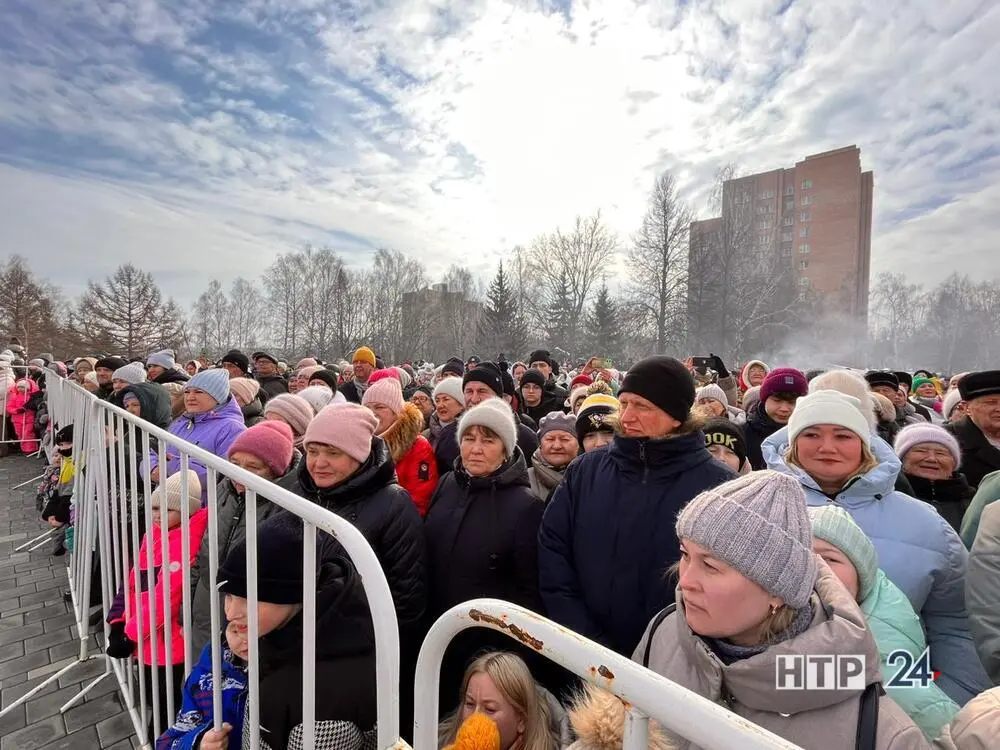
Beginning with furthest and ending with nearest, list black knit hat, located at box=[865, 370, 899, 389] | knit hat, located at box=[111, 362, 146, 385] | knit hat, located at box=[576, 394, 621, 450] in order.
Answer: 1. knit hat, located at box=[111, 362, 146, 385]
2. black knit hat, located at box=[865, 370, 899, 389]
3. knit hat, located at box=[576, 394, 621, 450]

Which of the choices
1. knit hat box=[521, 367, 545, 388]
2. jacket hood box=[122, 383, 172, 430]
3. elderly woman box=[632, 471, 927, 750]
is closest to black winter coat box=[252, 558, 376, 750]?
elderly woman box=[632, 471, 927, 750]

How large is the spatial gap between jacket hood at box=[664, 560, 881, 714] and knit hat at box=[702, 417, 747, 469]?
214 centimetres

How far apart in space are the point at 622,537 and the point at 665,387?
70 centimetres

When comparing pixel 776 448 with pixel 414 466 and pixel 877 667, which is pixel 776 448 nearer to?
pixel 877 667

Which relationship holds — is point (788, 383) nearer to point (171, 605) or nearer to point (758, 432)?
point (758, 432)

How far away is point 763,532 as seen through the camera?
3.99ft

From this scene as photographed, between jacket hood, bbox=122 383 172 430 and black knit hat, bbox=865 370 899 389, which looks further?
black knit hat, bbox=865 370 899 389

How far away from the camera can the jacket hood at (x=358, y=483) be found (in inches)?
95.2

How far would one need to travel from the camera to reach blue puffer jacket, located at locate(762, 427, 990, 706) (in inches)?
72.4

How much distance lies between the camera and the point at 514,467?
2.63 m

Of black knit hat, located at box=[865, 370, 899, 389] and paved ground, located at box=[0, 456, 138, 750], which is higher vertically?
black knit hat, located at box=[865, 370, 899, 389]

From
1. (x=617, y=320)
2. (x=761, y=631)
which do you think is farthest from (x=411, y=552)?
(x=617, y=320)

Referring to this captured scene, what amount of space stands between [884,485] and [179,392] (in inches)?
271

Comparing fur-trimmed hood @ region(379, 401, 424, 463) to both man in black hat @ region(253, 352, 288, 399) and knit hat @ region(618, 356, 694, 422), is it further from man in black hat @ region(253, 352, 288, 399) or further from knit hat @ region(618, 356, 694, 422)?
man in black hat @ region(253, 352, 288, 399)
